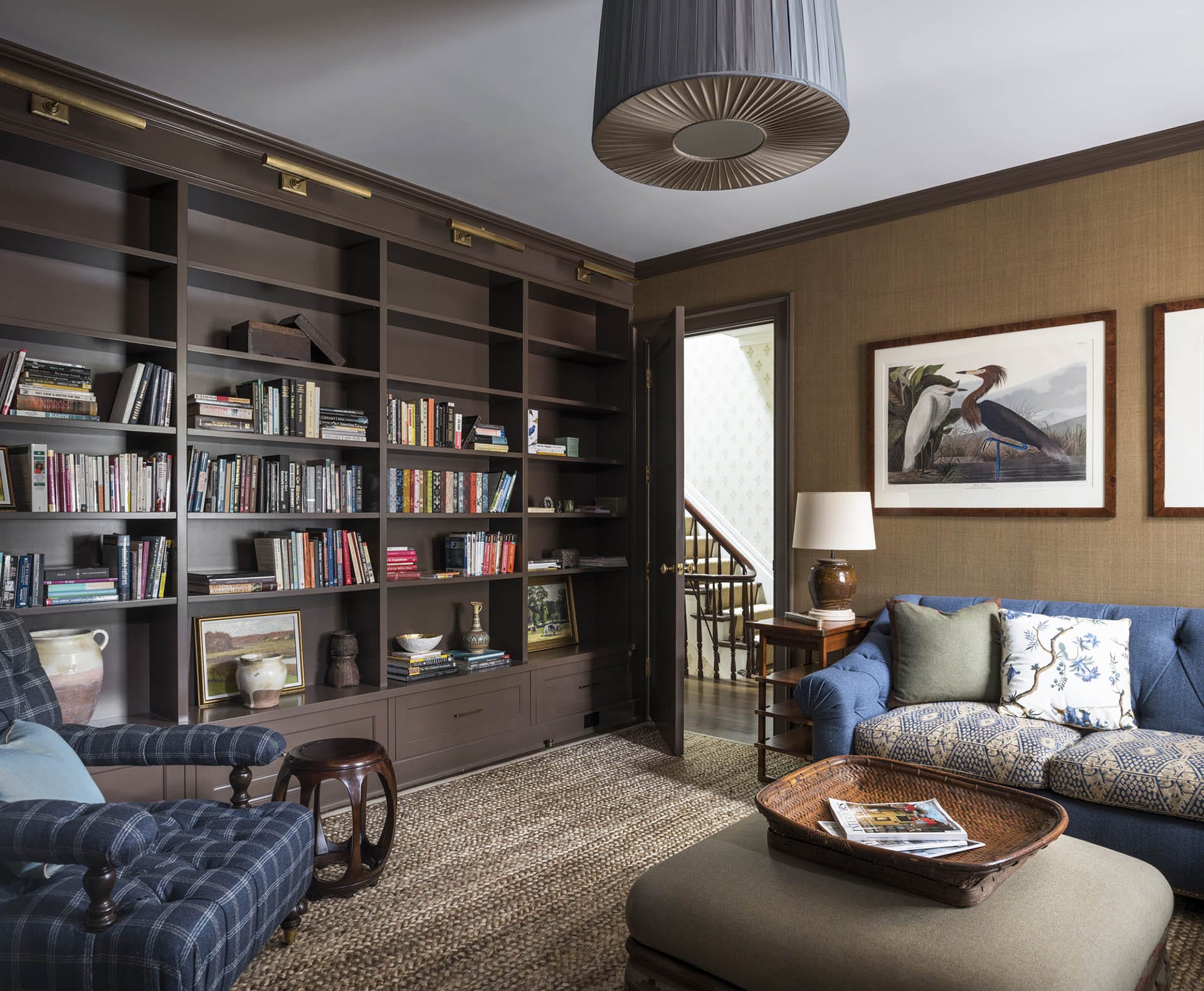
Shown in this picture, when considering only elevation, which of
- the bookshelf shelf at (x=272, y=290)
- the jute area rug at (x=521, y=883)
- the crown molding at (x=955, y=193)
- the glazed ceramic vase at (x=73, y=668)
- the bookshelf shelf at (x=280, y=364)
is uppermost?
the crown molding at (x=955, y=193)

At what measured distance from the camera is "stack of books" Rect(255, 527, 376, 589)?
3.42 meters

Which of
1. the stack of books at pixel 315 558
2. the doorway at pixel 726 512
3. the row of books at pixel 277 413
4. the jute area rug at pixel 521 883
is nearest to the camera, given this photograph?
the jute area rug at pixel 521 883

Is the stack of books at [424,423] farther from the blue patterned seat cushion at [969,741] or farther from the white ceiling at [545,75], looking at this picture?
the blue patterned seat cushion at [969,741]

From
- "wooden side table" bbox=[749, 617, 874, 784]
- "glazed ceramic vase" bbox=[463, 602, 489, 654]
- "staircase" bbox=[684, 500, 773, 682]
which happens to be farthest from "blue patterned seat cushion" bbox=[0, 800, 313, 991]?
"staircase" bbox=[684, 500, 773, 682]

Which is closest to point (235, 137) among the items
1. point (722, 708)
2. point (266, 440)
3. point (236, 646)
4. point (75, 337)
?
point (75, 337)

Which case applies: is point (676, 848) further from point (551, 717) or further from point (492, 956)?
point (551, 717)

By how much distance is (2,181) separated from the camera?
9.59 feet

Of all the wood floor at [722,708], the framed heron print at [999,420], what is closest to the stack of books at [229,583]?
the wood floor at [722,708]

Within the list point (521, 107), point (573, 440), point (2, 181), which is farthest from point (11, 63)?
point (573, 440)

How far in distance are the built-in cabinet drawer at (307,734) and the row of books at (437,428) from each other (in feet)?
3.95

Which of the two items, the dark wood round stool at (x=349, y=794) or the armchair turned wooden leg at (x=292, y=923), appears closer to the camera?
the armchair turned wooden leg at (x=292, y=923)

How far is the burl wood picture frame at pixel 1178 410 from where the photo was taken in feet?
10.6

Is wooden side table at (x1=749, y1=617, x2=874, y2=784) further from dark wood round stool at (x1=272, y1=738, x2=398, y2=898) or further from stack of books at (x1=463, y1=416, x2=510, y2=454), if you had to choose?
dark wood round stool at (x1=272, y1=738, x2=398, y2=898)

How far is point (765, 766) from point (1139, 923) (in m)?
2.18
